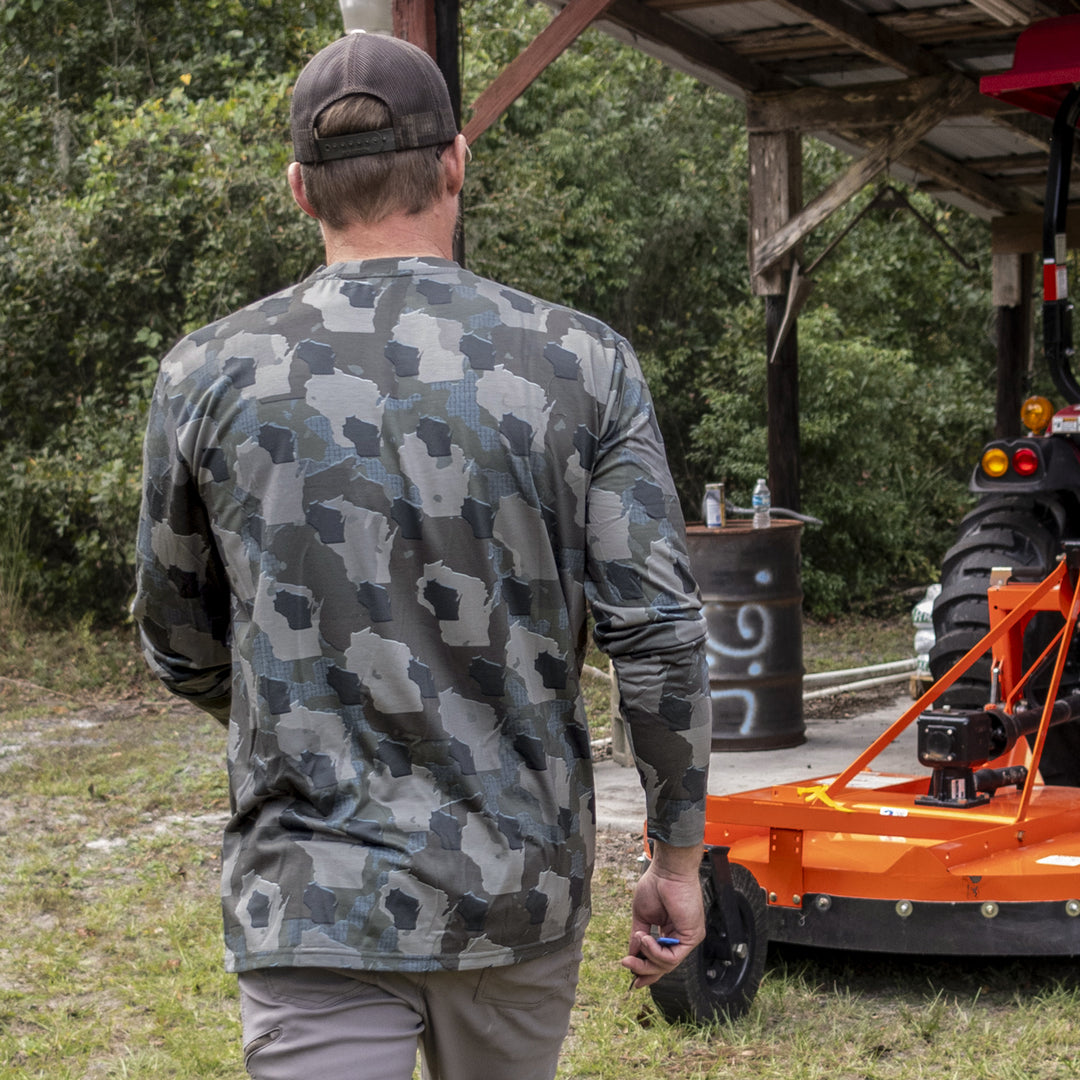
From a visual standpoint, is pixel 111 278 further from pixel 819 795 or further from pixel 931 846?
pixel 931 846

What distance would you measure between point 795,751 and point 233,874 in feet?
18.8

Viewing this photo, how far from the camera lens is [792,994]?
4.03 meters

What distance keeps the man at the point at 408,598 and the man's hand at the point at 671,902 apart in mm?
104

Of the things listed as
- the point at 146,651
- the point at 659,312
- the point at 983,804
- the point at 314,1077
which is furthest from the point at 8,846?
the point at 659,312

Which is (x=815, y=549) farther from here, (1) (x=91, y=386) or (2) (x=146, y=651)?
(2) (x=146, y=651)

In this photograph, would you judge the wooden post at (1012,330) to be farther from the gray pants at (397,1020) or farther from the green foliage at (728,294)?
the gray pants at (397,1020)

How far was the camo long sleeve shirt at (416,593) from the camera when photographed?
168cm

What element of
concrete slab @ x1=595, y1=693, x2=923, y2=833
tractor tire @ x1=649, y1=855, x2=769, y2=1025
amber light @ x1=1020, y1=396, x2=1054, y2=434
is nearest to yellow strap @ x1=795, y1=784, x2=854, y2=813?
tractor tire @ x1=649, y1=855, x2=769, y2=1025

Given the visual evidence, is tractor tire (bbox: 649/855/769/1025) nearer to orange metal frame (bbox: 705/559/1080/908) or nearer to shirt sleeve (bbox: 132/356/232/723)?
orange metal frame (bbox: 705/559/1080/908)

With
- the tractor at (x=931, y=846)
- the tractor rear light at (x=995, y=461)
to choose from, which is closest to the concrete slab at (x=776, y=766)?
the tractor at (x=931, y=846)

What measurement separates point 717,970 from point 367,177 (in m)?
2.52

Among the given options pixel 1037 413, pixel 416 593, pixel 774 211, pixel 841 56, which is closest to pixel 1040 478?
pixel 1037 413

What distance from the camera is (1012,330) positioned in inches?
499

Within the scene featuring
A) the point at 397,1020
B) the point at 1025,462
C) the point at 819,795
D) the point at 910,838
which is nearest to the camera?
the point at 397,1020
